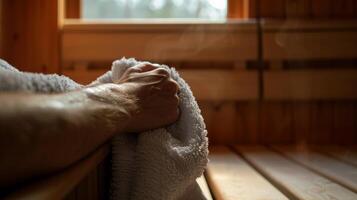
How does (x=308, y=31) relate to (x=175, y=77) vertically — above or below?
above

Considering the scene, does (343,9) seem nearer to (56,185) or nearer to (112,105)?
(112,105)

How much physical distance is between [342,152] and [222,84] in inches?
21.3

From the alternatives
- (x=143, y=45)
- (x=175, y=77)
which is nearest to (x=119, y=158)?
(x=175, y=77)

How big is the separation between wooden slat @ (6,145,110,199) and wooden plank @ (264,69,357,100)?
1.55 meters

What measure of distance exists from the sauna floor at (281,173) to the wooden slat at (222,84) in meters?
0.22

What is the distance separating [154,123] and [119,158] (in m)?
0.09

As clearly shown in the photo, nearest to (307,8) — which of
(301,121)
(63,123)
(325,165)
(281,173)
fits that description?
(301,121)

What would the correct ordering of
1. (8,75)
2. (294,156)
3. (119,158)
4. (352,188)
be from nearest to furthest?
(8,75)
(119,158)
(352,188)
(294,156)

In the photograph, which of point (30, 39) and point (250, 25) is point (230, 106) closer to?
point (250, 25)

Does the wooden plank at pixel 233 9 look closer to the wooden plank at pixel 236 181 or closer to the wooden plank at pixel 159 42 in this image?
the wooden plank at pixel 159 42

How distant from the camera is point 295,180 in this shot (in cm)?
126

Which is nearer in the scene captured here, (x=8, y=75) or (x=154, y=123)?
(x=8, y=75)

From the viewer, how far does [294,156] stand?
1.72 metres

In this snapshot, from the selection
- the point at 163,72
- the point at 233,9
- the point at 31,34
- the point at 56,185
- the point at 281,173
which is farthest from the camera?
the point at 233,9
